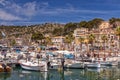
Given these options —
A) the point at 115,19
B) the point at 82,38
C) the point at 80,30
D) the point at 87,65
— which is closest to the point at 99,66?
the point at 87,65

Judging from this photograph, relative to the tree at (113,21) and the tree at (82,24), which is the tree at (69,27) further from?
the tree at (113,21)

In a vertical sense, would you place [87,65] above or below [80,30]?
below

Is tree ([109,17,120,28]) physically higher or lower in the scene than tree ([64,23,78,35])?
higher

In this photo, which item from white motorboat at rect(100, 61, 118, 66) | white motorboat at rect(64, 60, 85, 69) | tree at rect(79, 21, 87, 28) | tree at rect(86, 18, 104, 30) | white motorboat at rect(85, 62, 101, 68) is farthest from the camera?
tree at rect(79, 21, 87, 28)

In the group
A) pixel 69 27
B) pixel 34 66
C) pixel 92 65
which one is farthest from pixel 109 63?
pixel 69 27

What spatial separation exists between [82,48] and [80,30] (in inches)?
788

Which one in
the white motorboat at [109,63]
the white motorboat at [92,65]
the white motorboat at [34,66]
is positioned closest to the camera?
the white motorboat at [34,66]

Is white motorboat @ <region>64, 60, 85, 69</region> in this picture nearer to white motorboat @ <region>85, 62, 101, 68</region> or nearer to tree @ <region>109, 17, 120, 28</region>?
white motorboat @ <region>85, 62, 101, 68</region>

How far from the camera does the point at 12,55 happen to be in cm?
7862

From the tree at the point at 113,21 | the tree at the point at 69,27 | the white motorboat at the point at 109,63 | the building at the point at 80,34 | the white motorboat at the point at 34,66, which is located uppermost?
the tree at the point at 113,21

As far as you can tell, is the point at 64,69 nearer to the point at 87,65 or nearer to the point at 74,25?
the point at 87,65

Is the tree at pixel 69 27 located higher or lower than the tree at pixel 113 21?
lower

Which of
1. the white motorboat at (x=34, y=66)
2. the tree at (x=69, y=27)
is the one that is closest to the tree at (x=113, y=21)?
the tree at (x=69, y=27)

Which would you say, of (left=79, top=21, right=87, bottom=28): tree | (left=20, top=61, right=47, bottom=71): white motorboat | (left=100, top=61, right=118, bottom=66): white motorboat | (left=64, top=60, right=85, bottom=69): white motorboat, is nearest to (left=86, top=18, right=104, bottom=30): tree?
(left=79, top=21, right=87, bottom=28): tree
